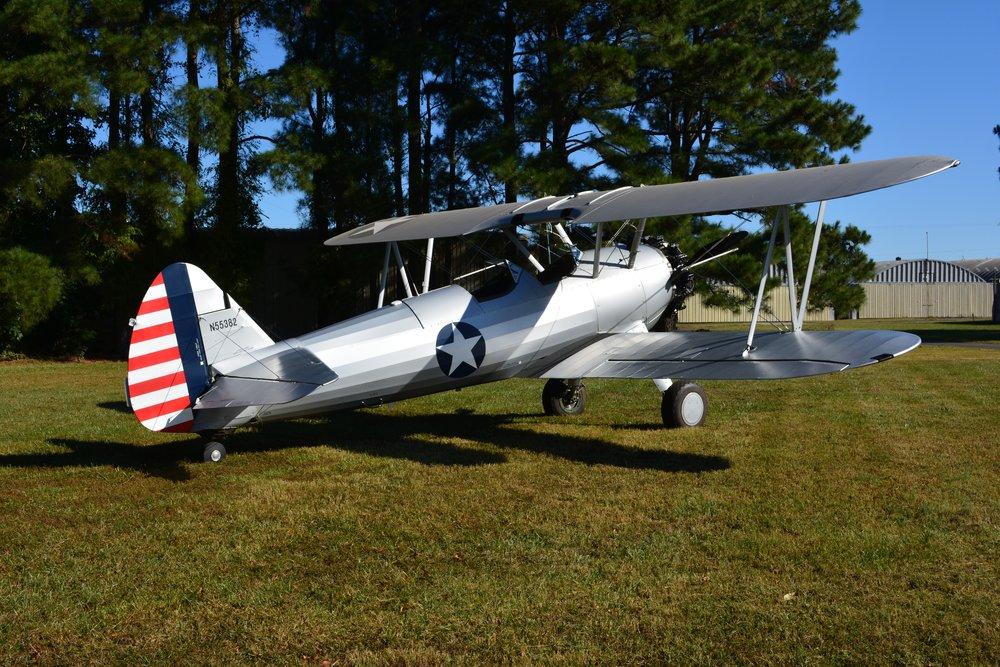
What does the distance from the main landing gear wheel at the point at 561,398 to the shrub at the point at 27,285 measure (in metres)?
13.1

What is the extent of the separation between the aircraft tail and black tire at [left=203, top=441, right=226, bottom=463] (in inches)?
21.5

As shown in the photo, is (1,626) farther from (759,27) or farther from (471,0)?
(759,27)

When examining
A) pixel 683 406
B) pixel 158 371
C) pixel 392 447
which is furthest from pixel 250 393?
pixel 683 406

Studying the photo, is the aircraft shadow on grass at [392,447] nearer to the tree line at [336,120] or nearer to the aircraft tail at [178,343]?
the aircraft tail at [178,343]

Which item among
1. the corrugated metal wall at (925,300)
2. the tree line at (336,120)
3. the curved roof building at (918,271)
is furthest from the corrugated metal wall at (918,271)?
the tree line at (336,120)

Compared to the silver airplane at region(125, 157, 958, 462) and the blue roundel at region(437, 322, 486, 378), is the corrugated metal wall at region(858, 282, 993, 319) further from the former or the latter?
the blue roundel at region(437, 322, 486, 378)

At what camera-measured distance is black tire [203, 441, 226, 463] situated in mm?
7219

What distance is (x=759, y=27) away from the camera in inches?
982

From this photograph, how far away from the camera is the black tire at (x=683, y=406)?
8.96m

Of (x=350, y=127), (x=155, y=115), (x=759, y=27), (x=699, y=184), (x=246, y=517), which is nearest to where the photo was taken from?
(x=246, y=517)

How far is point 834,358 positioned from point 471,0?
19.1 metres

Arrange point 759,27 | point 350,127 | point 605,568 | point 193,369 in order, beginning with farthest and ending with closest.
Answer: point 759,27 < point 350,127 < point 193,369 < point 605,568

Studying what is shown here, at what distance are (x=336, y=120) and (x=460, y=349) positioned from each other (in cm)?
1615

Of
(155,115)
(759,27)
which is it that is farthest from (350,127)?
(759,27)
